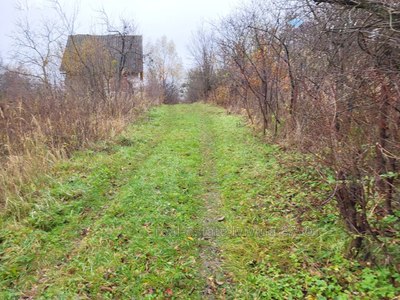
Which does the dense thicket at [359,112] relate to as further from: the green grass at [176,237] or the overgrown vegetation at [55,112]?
the overgrown vegetation at [55,112]

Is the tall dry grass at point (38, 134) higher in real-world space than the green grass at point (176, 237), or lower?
higher

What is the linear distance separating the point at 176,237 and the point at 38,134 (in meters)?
4.52

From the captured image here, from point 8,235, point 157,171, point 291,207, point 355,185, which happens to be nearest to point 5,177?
point 8,235

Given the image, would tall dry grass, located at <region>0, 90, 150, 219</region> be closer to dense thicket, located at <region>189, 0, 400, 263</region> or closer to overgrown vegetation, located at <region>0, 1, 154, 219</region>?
overgrown vegetation, located at <region>0, 1, 154, 219</region>

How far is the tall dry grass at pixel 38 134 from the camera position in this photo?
15.6 ft

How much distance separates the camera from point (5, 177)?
4824 millimetres

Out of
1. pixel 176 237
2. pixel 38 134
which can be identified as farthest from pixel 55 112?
pixel 176 237

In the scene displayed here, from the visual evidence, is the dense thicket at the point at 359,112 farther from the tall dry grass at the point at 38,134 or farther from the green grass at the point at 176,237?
the tall dry grass at the point at 38,134

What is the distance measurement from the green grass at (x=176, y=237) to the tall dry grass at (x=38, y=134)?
33 centimetres

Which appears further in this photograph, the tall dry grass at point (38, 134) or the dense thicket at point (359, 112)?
the tall dry grass at point (38, 134)

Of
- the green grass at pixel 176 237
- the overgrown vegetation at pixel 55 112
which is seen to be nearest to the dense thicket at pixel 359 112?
the green grass at pixel 176 237

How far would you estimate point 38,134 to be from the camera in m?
6.47

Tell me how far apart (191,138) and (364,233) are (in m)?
7.06

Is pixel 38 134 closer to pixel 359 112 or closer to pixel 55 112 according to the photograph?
pixel 55 112
